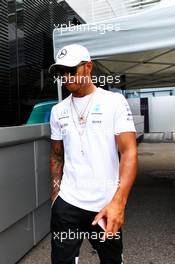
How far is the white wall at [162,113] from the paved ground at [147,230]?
13.6m

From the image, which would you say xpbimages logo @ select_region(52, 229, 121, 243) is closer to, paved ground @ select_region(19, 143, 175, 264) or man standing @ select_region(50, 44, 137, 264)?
man standing @ select_region(50, 44, 137, 264)

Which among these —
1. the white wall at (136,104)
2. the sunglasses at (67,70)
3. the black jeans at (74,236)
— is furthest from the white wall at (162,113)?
the sunglasses at (67,70)

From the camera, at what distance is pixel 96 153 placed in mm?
1901

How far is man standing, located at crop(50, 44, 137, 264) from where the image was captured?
1.88 m

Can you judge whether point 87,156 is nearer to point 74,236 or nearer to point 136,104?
point 74,236

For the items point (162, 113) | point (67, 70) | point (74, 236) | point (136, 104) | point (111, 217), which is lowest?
point (74, 236)

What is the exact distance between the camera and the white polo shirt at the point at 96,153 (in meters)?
1.89

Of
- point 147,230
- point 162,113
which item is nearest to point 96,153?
point 147,230

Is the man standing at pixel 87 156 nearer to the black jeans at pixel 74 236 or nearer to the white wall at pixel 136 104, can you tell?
the black jeans at pixel 74 236

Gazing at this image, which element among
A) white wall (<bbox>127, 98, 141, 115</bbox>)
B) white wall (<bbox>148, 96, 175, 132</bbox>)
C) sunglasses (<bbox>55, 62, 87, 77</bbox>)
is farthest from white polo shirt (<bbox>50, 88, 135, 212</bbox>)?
white wall (<bbox>148, 96, 175, 132</bbox>)

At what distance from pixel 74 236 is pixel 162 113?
61.7 feet

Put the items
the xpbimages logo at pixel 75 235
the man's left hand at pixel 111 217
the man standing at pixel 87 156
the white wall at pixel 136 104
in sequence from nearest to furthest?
the man's left hand at pixel 111 217 < the man standing at pixel 87 156 < the xpbimages logo at pixel 75 235 < the white wall at pixel 136 104

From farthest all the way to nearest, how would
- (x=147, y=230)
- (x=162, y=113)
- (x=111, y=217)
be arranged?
(x=162, y=113), (x=147, y=230), (x=111, y=217)

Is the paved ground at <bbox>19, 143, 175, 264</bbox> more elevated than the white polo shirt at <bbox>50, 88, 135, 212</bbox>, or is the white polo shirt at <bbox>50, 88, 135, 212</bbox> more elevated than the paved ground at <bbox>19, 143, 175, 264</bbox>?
the white polo shirt at <bbox>50, 88, 135, 212</bbox>
